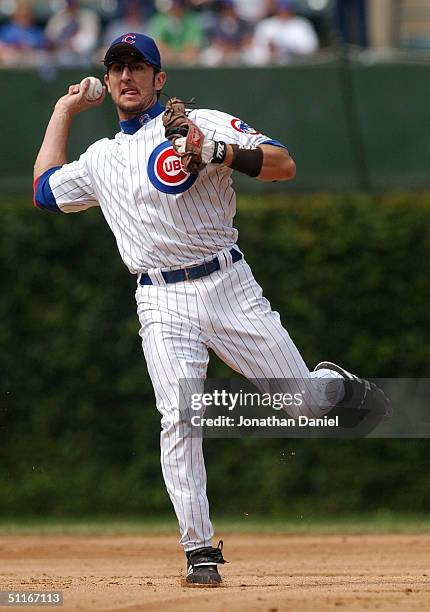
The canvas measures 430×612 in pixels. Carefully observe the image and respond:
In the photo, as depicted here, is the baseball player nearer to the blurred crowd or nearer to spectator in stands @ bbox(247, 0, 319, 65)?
the blurred crowd

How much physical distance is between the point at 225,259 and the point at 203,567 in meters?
1.40

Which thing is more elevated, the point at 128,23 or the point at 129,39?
the point at 128,23

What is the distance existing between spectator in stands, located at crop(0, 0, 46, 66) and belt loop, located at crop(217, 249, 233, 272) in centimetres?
574

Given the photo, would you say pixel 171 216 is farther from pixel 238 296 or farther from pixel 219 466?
pixel 219 466

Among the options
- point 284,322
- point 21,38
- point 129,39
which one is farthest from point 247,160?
point 21,38

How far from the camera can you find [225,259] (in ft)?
18.3

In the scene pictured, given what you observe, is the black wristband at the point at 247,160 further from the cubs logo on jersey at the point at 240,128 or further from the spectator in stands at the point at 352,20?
the spectator in stands at the point at 352,20

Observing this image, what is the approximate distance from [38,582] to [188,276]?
163cm

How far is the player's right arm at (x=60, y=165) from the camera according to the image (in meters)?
5.88

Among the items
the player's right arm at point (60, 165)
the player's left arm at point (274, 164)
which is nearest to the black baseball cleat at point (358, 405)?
the player's left arm at point (274, 164)

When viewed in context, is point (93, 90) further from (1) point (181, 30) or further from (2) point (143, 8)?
(2) point (143, 8)

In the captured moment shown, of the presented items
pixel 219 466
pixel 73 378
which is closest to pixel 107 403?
pixel 73 378

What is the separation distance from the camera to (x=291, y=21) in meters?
11.2

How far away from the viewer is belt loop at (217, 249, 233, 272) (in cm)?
555
